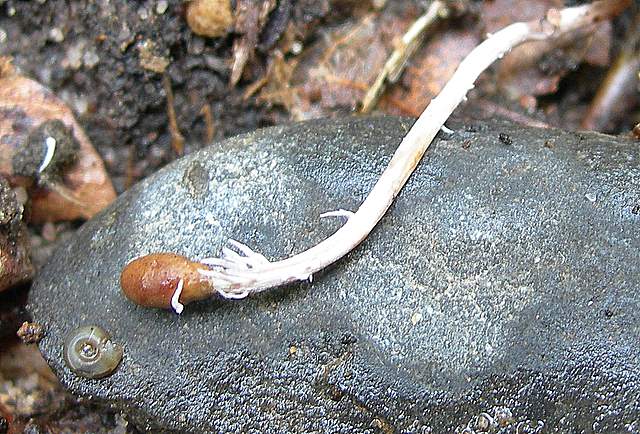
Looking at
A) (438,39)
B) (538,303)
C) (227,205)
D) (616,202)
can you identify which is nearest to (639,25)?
(438,39)

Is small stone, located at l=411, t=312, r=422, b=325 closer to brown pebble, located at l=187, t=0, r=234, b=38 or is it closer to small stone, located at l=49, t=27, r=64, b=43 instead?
brown pebble, located at l=187, t=0, r=234, b=38

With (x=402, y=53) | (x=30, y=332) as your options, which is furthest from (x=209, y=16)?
(x=30, y=332)

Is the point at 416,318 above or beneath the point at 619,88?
beneath

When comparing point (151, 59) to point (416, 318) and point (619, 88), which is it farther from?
point (619, 88)

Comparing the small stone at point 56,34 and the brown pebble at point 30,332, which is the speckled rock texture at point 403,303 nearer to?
the brown pebble at point 30,332

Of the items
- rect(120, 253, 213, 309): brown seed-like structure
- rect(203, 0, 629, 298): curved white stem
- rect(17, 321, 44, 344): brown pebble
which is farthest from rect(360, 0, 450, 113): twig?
rect(17, 321, 44, 344): brown pebble

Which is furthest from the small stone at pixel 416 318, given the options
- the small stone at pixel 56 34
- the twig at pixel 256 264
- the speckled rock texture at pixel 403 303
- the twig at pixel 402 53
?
the small stone at pixel 56 34

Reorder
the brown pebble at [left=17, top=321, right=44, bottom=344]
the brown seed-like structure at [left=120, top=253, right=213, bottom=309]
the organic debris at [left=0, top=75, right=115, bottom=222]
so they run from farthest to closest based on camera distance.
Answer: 1. the organic debris at [left=0, top=75, right=115, bottom=222]
2. the brown pebble at [left=17, top=321, right=44, bottom=344]
3. the brown seed-like structure at [left=120, top=253, right=213, bottom=309]
